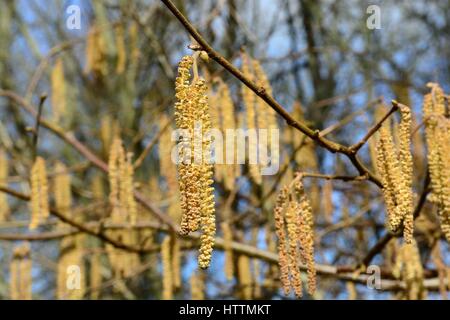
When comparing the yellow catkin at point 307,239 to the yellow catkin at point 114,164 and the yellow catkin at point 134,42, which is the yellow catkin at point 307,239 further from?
the yellow catkin at point 134,42

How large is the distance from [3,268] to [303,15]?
9.48 feet

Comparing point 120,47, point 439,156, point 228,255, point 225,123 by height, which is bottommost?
point 228,255

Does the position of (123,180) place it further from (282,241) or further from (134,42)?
(134,42)

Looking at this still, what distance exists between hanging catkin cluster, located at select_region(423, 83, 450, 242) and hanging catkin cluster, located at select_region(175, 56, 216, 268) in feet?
2.25

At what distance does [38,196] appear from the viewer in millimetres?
2543

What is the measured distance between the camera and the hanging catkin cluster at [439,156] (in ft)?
6.11

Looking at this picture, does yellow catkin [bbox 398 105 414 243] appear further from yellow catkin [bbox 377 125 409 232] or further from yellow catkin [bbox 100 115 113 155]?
yellow catkin [bbox 100 115 113 155]

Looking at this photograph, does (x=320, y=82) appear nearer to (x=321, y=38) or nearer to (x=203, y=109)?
(x=321, y=38)

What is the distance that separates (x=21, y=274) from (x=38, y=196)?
1.58 feet

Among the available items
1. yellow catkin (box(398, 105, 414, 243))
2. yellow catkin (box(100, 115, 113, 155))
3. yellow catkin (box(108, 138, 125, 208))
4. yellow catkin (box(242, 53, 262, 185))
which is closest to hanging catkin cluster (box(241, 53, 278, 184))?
yellow catkin (box(242, 53, 262, 185))

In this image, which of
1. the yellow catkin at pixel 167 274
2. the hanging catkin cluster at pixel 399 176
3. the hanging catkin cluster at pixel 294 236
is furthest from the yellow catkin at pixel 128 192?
the hanging catkin cluster at pixel 399 176

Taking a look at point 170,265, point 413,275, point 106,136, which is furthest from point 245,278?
point 106,136

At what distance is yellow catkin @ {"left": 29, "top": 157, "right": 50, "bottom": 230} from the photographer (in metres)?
2.49
